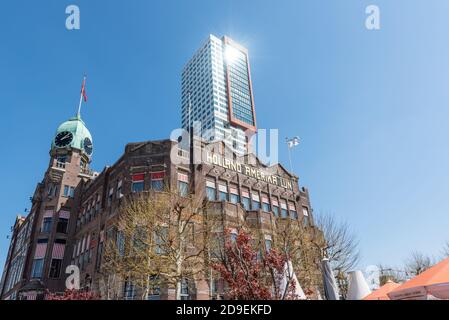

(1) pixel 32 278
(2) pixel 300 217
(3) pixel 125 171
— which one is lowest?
(1) pixel 32 278

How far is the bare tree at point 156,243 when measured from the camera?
1997cm

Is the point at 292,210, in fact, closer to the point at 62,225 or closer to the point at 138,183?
the point at 138,183

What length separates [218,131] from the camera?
137 m

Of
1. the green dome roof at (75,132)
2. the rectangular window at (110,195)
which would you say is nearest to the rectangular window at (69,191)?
the green dome roof at (75,132)

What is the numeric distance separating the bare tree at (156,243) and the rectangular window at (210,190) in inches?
115

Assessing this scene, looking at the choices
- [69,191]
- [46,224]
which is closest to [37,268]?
[46,224]

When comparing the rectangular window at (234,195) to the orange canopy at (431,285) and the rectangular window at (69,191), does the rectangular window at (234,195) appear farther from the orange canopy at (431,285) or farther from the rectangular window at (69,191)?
the orange canopy at (431,285)

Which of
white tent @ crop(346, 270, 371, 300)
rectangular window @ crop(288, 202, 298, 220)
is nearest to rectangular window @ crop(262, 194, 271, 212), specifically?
rectangular window @ crop(288, 202, 298, 220)

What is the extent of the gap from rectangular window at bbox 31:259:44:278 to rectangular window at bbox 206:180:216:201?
22.5 metres

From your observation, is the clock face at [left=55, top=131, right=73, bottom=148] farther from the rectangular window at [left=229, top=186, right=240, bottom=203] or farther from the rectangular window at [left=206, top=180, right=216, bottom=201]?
the rectangular window at [left=229, top=186, right=240, bottom=203]
